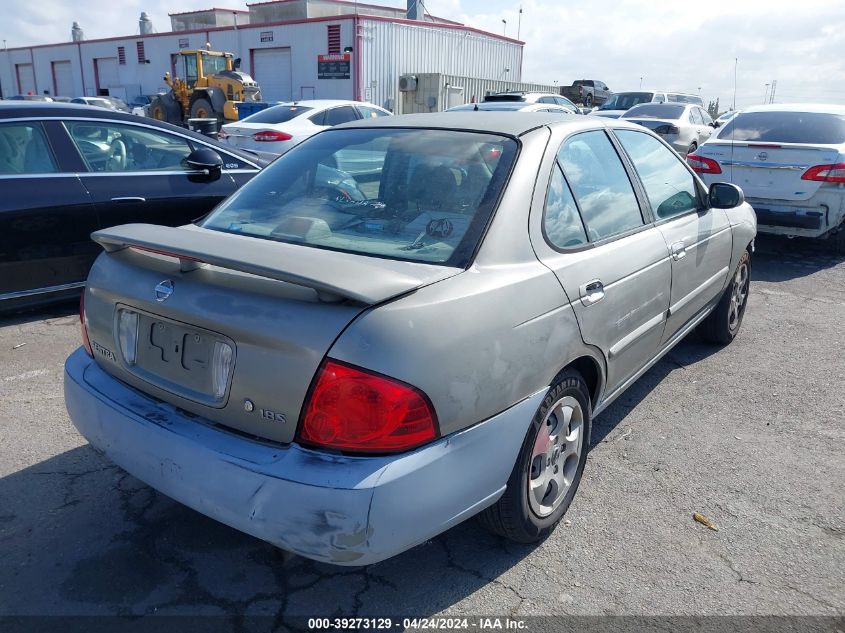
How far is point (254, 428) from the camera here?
2.08 meters

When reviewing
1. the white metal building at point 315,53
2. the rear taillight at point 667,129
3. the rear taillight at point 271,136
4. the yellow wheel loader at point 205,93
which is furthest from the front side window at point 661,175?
the white metal building at point 315,53

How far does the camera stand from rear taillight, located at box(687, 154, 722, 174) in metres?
7.71

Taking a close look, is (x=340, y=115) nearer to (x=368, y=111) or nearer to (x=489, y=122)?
(x=368, y=111)

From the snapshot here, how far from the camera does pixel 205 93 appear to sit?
23.8 meters

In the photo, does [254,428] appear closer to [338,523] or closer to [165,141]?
[338,523]

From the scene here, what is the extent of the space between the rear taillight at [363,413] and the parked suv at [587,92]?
113ft

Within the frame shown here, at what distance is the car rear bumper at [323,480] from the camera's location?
1.90m

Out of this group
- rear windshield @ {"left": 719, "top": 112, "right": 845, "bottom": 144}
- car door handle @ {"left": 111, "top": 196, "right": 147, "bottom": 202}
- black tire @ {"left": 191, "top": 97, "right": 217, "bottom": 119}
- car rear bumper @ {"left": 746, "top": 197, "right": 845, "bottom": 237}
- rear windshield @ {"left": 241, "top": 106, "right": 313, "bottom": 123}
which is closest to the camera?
car door handle @ {"left": 111, "top": 196, "right": 147, "bottom": 202}

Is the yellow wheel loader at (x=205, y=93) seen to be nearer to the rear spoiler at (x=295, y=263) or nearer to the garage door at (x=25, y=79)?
the rear spoiler at (x=295, y=263)

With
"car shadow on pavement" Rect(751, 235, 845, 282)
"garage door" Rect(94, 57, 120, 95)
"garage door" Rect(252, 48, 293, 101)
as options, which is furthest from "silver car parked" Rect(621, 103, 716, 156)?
"garage door" Rect(94, 57, 120, 95)

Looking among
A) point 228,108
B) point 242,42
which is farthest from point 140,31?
point 228,108

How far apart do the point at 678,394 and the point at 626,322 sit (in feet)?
4.69

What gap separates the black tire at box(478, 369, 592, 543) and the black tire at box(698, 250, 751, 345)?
2.45 meters

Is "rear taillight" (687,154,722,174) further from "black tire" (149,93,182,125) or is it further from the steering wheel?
"black tire" (149,93,182,125)
